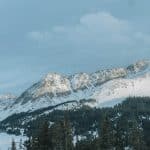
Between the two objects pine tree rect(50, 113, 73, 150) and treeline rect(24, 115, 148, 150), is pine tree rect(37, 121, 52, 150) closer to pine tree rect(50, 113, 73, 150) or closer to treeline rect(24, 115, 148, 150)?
treeline rect(24, 115, 148, 150)

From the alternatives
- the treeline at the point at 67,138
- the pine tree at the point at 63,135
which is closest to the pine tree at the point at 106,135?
the treeline at the point at 67,138

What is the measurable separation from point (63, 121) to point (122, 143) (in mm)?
14635

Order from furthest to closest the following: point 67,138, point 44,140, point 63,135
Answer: point 63,135 → point 67,138 → point 44,140

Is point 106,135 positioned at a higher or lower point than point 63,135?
lower

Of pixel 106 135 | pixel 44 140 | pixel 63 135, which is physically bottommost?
pixel 44 140

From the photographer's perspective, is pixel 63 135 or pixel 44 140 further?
pixel 63 135

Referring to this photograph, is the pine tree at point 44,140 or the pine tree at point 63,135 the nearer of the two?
the pine tree at point 44,140

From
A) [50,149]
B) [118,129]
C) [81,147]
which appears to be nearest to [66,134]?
[118,129]

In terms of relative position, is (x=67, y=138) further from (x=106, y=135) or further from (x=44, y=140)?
(x=44, y=140)

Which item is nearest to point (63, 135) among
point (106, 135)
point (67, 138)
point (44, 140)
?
point (67, 138)

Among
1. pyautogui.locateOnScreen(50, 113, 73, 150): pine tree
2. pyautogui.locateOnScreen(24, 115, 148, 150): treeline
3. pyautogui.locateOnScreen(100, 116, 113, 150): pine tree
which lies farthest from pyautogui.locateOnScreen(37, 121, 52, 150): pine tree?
pyautogui.locateOnScreen(50, 113, 73, 150): pine tree

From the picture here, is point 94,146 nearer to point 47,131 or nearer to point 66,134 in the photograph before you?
point 66,134

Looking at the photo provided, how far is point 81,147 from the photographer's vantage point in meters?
171

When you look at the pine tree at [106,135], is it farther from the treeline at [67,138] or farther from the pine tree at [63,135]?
the pine tree at [63,135]
